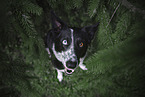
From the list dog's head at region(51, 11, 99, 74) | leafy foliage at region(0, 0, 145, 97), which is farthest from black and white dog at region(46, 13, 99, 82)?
leafy foliage at region(0, 0, 145, 97)

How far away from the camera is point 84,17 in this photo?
372 cm

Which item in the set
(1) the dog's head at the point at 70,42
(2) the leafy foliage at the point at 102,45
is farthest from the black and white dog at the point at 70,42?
(2) the leafy foliage at the point at 102,45

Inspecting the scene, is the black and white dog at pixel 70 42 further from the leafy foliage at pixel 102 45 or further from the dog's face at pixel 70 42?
the leafy foliage at pixel 102 45

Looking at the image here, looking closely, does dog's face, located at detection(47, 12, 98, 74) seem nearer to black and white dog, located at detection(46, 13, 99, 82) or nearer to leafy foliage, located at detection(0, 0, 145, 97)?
black and white dog, located at detection(46, 13, 99, 82)

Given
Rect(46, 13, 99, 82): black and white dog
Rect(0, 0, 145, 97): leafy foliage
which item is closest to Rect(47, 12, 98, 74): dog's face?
Rect(46, 13, 99, 82): black and white dog

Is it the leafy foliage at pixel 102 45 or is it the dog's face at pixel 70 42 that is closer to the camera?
the leafy foliage at pixel 102 45

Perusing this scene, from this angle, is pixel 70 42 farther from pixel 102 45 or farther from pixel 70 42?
pixel 102 45

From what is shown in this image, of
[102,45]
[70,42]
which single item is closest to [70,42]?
[70,42]

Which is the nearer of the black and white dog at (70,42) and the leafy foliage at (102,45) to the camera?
the leafy foliage at (102,45)

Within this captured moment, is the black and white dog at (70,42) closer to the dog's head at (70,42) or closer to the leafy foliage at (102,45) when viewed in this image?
the dog's head at (70,42)

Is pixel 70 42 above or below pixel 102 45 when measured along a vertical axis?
below

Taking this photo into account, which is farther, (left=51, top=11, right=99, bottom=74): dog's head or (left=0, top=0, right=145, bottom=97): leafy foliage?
(left=51, top=11, right=99, bottom=74): dog's head

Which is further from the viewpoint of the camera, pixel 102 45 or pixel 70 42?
pixel 70 42

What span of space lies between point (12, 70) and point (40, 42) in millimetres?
582
